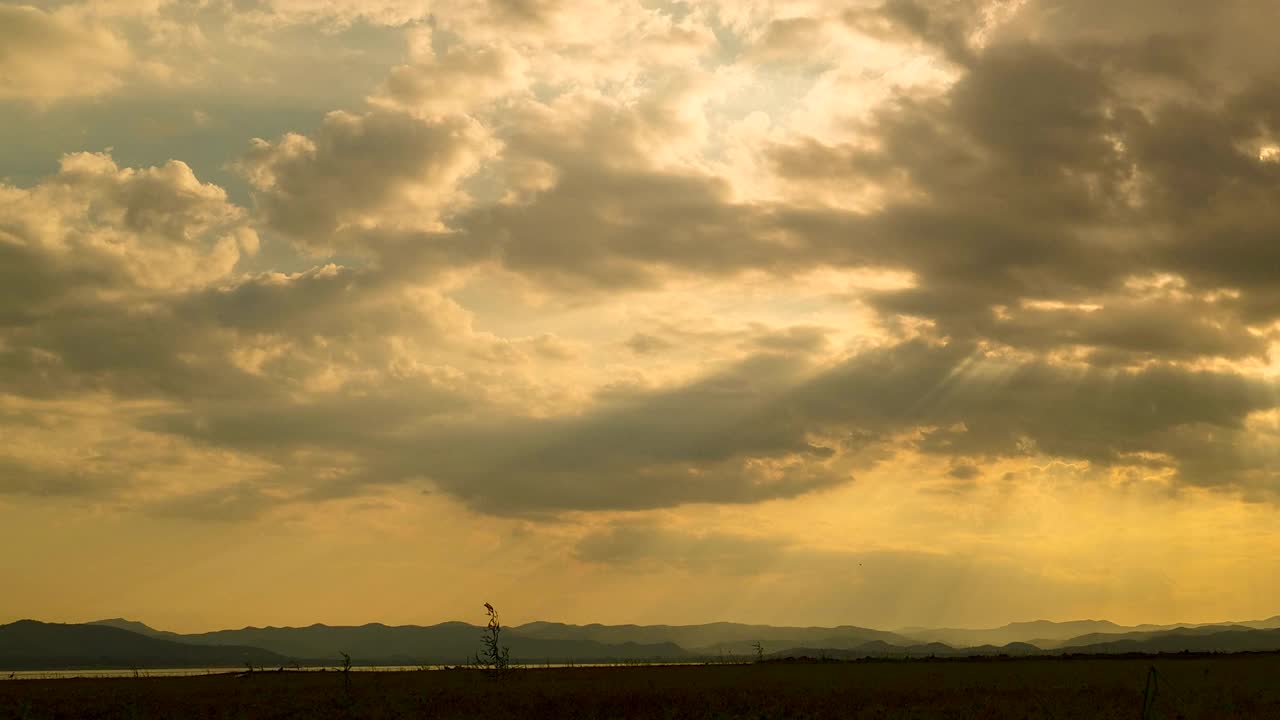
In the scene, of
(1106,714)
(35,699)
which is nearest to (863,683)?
(1106,714)

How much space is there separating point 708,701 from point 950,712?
1293cm

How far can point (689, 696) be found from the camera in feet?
206

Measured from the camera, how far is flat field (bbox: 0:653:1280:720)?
2185 inches

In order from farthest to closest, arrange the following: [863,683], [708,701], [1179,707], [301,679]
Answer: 1. [301,679]
2. [863,683]
3. [708,701]
4. [1179,707]

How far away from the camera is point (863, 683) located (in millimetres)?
75062

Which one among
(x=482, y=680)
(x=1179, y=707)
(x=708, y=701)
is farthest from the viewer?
(x=482, y=680)

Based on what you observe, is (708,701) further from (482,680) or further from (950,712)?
(482,680)

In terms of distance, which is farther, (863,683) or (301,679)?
(301,679)

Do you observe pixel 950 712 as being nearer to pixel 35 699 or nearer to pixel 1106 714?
pixel 1106 714

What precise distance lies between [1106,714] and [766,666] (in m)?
56.8

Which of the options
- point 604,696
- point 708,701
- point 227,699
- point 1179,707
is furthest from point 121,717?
point 1179,707

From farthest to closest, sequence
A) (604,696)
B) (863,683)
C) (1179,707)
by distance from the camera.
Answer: (863,683) → (604,696) → (1179,707)

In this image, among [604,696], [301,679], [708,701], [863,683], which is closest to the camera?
[708,701]

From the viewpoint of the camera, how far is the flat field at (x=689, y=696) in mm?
55500
